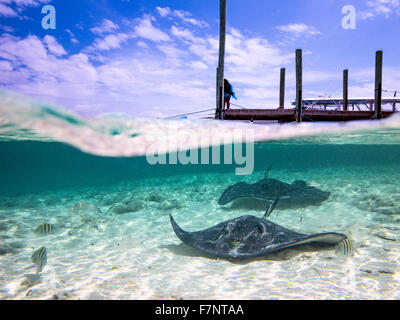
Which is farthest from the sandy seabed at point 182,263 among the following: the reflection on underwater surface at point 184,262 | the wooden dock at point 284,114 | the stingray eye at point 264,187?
the wooden dock at point 284,114

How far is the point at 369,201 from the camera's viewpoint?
10727 mm

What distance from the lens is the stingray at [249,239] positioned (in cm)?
435

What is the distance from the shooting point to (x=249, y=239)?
15.4 feet

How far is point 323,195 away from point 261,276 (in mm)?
6730

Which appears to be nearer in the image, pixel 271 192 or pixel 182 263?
pixel 182 263

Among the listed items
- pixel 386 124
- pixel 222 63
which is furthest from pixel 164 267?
pixel 386 124

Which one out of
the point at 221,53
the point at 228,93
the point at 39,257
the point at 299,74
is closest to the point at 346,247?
the point at 39,257

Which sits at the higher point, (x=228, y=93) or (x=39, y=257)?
(x=228, y=93)

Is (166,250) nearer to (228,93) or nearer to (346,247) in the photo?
(346,247)

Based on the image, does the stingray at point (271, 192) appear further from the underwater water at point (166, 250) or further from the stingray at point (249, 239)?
the stingray at point (249, 239)

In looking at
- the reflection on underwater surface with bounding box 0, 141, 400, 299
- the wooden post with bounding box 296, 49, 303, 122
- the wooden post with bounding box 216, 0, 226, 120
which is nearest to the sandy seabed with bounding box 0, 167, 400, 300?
the reflection on underwater surface with bounding box 0, 141, 400, 299

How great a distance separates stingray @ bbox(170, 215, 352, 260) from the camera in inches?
171

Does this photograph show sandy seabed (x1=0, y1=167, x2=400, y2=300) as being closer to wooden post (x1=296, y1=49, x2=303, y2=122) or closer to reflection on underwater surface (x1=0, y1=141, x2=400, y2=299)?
reflection on underwater surface (x1=0, y1=141, x2=400, y2=299)
